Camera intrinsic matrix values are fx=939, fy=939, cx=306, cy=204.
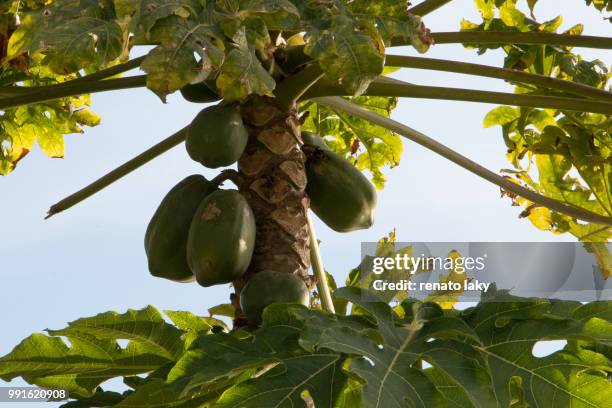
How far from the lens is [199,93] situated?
239cm

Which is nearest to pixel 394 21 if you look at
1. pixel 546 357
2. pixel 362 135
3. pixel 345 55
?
pixel 345 55

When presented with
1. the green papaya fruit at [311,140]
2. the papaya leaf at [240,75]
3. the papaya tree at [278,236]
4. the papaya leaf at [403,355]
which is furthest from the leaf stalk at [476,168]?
the papaya leaf at [240,75]

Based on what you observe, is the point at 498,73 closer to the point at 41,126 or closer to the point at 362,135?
the point at 362,135

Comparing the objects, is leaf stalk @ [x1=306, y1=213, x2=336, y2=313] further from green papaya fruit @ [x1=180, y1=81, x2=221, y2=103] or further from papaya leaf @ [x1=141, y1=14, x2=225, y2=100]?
papaya leaf @ [x1=141, y1=14, x2=225, y2=100]

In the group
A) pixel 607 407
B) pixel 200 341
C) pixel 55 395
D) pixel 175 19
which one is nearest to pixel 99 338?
pixel 55 395

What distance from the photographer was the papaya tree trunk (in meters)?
2.28

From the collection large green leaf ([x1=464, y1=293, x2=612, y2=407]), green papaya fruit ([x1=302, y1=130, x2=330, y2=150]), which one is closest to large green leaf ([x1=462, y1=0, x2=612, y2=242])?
green papaya fruit ([x1=302, y1=130, x2=330, y2=150])

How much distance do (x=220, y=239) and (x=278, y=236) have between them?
0.21 m

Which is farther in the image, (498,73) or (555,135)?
(555,135)

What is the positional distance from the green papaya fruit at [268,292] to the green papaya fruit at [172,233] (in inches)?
8.4

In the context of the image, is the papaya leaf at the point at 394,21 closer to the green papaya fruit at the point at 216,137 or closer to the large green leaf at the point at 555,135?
the green papaya fruit at the point at 216,137

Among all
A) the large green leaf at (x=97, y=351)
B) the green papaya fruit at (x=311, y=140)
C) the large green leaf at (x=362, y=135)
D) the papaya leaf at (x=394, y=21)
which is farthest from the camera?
the large green leaf at (x=362, y=135)

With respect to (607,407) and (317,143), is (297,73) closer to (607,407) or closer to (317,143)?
(317,143)

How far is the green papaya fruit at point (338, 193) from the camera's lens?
2385mm
